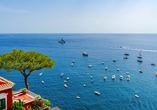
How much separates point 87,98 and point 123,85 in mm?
19821

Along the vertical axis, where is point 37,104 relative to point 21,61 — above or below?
below

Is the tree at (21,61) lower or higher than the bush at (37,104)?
higher

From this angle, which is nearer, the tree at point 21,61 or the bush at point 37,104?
the bush at point 37,104

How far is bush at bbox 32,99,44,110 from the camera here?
2074 centimetres

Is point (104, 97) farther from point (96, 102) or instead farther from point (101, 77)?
point (101, 77)

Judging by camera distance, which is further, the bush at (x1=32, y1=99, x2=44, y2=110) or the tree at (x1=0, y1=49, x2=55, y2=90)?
the tree at (x1=0, y1=49, x2=55, y2=90)

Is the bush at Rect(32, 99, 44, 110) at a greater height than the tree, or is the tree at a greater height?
the tree

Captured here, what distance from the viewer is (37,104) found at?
2098 centimetres

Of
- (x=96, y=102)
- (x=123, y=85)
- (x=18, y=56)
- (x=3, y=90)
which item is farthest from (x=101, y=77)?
(x=3, y=90)

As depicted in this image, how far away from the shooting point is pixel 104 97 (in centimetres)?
4672

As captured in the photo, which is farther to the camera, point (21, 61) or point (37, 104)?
point (21, 61)

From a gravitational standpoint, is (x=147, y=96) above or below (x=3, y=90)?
below

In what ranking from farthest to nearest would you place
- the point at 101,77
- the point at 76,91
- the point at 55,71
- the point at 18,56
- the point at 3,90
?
the point at 55,71
the point at 101,77
the point at 76,91
the point at 18,56
the point at 3,90

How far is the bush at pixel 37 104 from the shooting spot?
2074 centimetres
